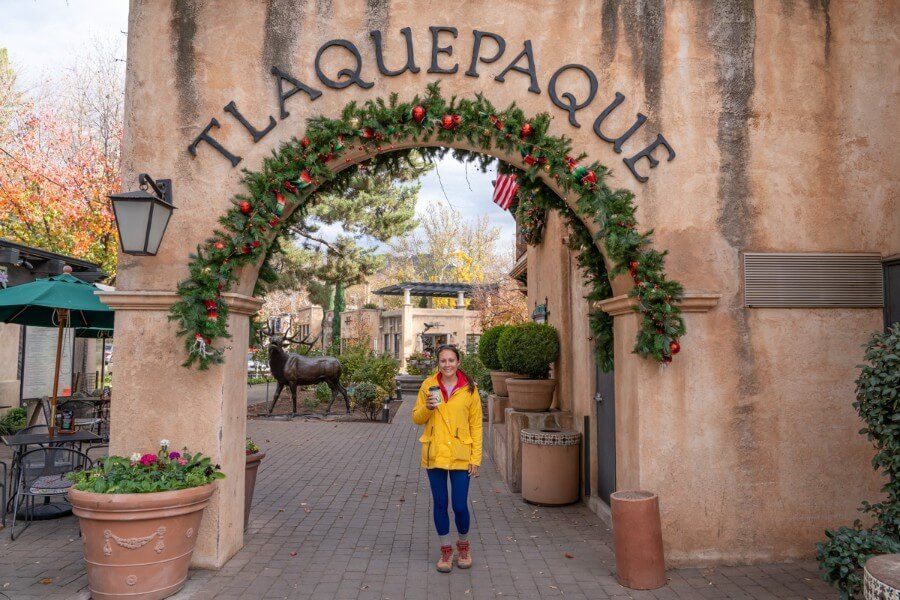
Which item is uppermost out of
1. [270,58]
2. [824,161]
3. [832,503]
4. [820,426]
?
[270,58]

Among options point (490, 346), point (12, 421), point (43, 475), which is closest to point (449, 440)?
point (43, 475)

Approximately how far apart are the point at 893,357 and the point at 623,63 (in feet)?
10.1

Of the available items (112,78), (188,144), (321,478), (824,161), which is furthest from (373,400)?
(112,78)

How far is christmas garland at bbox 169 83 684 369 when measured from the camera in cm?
484

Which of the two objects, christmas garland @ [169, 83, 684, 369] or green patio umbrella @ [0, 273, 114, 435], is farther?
green patio umbrella @ [0, 273, 114, 435]

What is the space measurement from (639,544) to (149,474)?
3663mm

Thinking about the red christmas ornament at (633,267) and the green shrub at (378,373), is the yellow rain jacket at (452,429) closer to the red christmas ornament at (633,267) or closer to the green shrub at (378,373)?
the red christmas ornament at (633,267)

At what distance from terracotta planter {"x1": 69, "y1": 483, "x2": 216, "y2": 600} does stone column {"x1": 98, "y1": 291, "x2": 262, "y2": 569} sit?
584 mm

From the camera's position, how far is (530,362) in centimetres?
805

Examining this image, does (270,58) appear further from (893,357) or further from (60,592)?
(893,357)

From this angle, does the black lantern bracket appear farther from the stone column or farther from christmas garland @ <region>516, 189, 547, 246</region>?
christmas garland @ <region>516, 189, 547, 246</region>

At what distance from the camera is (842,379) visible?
521cm

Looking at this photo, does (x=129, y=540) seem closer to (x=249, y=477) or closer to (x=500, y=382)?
(x=249, y=477)

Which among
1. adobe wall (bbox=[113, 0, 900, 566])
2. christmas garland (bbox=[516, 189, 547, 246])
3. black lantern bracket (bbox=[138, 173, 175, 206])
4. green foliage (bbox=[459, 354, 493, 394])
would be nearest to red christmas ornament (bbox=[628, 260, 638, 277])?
adobe wall (bbox=[113, 0, 900, 566])
